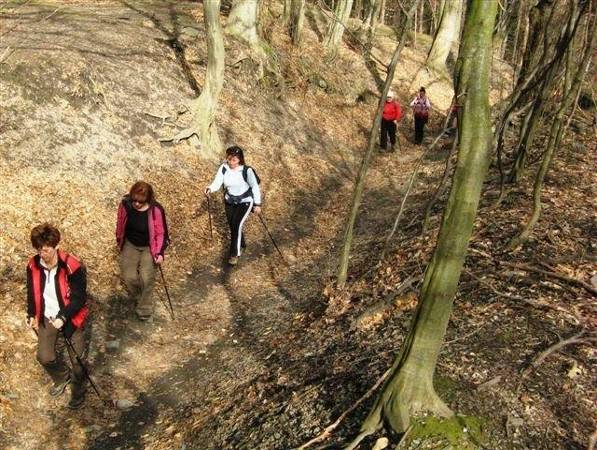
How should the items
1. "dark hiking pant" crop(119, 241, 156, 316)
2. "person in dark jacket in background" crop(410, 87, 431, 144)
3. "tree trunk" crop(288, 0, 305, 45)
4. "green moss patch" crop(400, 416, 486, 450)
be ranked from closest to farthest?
"green moss patch" crop(400, 416, 486, 450) → "dark hiking pant" crop(119, 241, 156, 316) → "person in dark jacket in background" crop(410, 87, 431, 144) → "tree trunk" crop(288, 0, 305, 45)

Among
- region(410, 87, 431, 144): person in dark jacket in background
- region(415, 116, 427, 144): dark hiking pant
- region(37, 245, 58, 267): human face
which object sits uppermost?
region(37, 245, 58, 267): human face

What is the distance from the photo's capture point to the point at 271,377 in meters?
6.45

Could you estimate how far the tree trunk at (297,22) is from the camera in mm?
19756

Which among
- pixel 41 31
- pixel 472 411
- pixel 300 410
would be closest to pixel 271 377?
pixel 300 410

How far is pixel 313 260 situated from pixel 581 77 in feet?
17.9

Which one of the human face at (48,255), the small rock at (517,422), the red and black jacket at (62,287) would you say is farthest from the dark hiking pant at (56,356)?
the small rock at (517,422)

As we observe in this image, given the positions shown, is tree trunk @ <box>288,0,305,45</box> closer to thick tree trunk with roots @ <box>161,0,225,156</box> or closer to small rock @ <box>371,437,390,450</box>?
thick tree trunk with roots @ <box>161,0,225,156</box>

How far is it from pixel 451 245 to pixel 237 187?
19.7 feet

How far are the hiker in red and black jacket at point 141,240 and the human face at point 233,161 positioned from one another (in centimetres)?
200

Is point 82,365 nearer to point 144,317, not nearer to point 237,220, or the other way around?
point 144,317

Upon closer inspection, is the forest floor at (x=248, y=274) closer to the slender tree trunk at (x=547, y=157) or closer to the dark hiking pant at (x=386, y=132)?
the slender tree trunk at (x=547, y=157)

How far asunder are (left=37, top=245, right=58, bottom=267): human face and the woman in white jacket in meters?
3.77

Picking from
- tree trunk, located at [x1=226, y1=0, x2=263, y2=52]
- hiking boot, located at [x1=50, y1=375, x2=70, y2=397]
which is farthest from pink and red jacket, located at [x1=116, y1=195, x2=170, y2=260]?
tree trunk, located at [x1=226, y1=0, x2=263, y2=52]

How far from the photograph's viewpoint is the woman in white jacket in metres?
9.22
